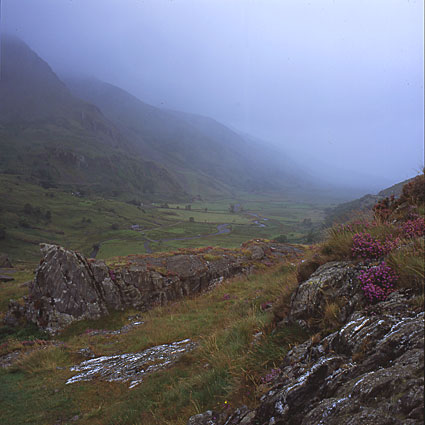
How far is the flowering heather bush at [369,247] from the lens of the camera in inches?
216

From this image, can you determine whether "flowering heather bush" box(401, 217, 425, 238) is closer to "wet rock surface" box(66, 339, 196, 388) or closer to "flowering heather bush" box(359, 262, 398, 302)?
"flowering heather bush" box(359, 262, 398, 302)

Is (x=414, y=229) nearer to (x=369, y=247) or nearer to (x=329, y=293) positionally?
(x=369, y=247)

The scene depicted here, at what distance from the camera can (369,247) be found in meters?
5.78

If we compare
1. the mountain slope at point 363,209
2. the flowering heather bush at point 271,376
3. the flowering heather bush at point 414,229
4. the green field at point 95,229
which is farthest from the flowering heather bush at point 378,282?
the green field at point 95,229

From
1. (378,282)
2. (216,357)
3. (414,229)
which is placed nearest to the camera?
(378,282)

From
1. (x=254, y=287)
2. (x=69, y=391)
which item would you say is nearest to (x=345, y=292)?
(x=69, y=391)

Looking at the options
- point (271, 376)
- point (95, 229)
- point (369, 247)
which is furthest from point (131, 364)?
point (95, 229)

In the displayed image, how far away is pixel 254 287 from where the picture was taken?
15.1 metres

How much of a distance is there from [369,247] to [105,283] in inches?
660

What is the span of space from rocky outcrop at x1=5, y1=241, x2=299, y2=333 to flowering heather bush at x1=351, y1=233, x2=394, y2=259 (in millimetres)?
14832

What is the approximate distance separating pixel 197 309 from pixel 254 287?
152 inches

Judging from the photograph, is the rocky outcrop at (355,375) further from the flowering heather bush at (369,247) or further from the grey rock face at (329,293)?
the flowering heather bush at (369,247)

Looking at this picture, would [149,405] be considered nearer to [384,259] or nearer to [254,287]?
[384,259]

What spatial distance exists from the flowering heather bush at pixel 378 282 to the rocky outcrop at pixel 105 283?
15.6m
